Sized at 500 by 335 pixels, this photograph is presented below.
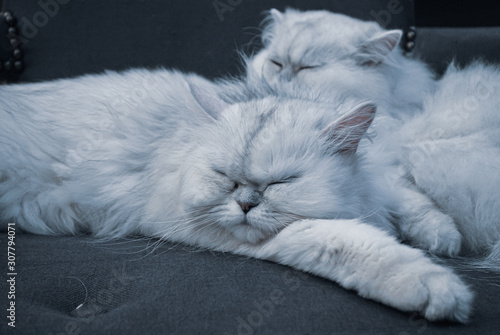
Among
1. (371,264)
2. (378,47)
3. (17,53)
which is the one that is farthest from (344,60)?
(17,53)

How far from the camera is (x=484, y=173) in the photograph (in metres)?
1.37

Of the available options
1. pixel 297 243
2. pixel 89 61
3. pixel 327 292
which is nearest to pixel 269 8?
pixel 89 61

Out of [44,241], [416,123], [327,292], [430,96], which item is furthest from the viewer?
[430,96]

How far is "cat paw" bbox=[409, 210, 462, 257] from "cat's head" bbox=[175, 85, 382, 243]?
0.72 ft

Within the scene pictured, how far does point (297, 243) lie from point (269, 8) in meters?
1.59

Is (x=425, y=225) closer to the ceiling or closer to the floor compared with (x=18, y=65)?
closer to the floor

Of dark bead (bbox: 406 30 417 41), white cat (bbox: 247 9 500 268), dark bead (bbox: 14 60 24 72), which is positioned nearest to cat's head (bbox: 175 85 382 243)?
white cat (bbox: 247 9 500 268)

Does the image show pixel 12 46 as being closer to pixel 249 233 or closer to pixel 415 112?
pixel 249 233

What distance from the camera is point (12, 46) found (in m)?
2.17

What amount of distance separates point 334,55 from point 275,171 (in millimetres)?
1072

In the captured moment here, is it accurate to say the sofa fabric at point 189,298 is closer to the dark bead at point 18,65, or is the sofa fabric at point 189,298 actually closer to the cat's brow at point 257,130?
the cat's brow at point 257,130

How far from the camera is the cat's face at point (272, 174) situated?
3.77 ft

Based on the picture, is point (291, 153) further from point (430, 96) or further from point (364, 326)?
point (430, 96)

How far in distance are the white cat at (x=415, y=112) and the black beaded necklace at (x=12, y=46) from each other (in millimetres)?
1168
